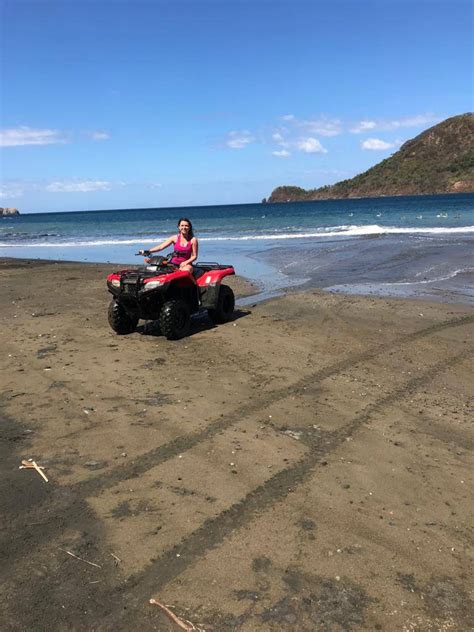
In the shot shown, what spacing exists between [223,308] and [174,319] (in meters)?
1.34

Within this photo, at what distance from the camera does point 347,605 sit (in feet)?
8.53

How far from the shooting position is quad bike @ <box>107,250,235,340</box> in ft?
24.1

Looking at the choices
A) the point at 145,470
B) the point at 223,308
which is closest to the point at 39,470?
the point at 145,470

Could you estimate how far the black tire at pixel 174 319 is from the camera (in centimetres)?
742

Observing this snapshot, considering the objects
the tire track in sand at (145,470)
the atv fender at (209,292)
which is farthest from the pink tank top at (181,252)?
the tire track in sand at (145,470)

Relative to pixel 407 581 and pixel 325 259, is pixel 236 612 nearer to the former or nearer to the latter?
pixel 407 581

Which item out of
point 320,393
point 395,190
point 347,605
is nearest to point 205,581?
point 347,605

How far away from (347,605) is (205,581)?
28.3 inches

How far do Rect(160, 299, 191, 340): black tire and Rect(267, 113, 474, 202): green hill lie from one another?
4365 inches

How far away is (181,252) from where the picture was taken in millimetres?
8188

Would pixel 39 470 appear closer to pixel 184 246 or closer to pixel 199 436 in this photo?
pixel 199 436

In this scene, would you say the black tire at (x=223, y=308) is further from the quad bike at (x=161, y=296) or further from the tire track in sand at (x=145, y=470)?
the tire track in sand at (x=145, y=470)

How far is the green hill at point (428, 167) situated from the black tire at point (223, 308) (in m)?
110

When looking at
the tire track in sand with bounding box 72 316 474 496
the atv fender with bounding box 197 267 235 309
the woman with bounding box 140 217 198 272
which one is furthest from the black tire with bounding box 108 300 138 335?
the tire track in sand with bounding box 72 316 474 496
